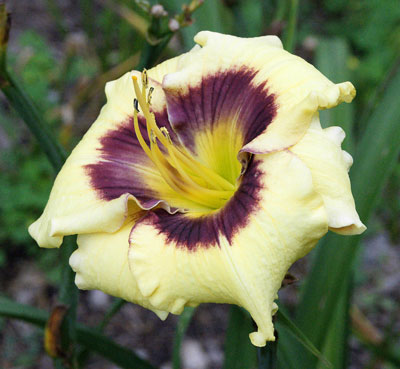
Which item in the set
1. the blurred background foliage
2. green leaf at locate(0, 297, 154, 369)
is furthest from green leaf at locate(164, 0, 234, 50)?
green leaf at locate(0, 297, 154, 369)

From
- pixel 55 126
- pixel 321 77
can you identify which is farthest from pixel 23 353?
pixel 321 77

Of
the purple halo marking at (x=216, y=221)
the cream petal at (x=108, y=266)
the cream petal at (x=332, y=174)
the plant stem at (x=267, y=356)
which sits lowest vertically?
the plant stem at (x=267, y=356)

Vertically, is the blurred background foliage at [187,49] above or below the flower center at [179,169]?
below

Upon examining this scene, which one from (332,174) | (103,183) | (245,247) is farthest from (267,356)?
(103,183)

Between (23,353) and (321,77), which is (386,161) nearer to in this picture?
(321,77)

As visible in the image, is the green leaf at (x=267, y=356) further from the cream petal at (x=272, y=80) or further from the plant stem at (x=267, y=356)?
the cream petal at (x=272, y=80)

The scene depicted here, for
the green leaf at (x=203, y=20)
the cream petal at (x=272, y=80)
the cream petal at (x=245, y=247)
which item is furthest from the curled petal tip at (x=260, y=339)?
the green leaf at (x=203, y=20)
